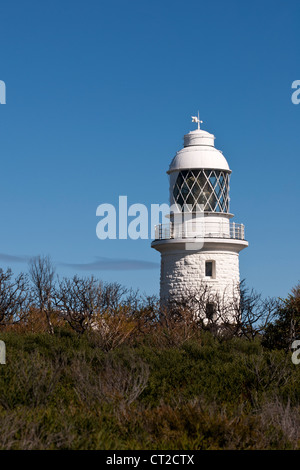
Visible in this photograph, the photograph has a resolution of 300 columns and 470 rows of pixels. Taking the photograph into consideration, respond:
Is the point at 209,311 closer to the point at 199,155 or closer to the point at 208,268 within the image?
the point at 208,268

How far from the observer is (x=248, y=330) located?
2778 cm

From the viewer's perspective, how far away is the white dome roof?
29531mm

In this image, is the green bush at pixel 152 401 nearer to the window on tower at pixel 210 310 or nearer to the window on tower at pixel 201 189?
the window on tower at pixel 210 310

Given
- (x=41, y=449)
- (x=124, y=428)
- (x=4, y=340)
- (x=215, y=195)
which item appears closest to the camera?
(x=41, y=449)

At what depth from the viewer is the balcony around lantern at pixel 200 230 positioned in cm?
2958

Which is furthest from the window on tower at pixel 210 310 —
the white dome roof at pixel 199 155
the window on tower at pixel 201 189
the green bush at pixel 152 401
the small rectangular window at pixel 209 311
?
the green bush at pixel 152 401

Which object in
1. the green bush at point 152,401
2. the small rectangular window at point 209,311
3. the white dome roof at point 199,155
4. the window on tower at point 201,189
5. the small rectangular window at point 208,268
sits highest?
the white dome roof at point 199,155

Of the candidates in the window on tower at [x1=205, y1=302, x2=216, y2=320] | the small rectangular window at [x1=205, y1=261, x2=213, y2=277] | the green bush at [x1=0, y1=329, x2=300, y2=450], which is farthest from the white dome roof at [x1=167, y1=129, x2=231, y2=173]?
the green bush at [x1=0, y1=329, x2=300, y2=450]

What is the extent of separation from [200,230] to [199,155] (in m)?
3.01

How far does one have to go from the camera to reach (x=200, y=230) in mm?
29641

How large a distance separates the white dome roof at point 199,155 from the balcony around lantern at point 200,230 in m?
2.24

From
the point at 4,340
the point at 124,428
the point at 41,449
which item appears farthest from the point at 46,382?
the point at 4,340
